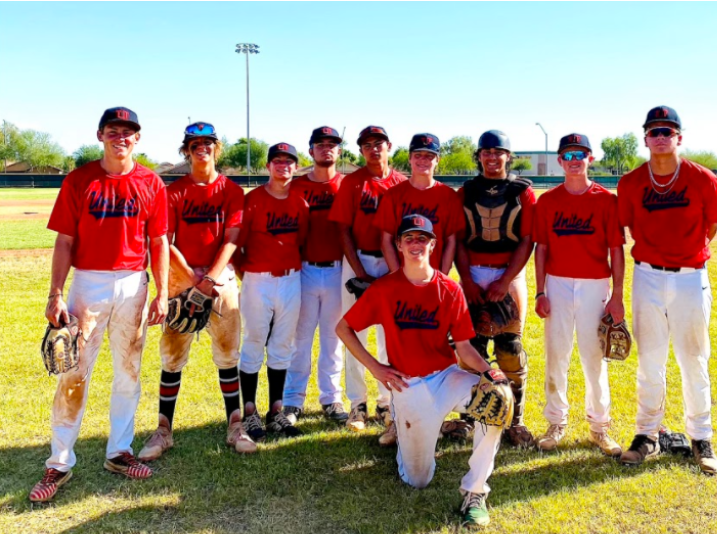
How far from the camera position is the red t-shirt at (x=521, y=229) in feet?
14.7

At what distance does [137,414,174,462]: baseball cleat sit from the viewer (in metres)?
4.27

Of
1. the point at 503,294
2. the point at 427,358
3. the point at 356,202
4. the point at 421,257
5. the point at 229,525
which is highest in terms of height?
the point at 356,202

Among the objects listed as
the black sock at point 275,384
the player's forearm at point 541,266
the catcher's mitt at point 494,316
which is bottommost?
the black sock at point 275,384

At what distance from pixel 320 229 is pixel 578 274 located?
2117 mm

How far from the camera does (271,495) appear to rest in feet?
12.6

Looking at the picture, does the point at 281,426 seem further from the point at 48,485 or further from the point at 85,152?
the point at 85,152

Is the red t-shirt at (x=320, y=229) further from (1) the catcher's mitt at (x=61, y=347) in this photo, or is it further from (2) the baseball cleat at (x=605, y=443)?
(2) the baseball cleat at (x=605, y=443)

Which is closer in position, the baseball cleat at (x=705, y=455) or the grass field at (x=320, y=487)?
the grass field at (x=320, y=487)

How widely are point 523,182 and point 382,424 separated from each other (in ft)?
7.58

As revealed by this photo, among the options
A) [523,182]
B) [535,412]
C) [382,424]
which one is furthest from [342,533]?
[523,182]

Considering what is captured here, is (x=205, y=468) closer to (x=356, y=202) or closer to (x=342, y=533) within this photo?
(x=342, y=533)

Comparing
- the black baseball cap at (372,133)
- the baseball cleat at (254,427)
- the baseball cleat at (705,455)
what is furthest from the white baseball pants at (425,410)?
the black baseball cap at (372,133)

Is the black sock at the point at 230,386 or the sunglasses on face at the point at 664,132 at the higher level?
the sunglasses on face at the point at 664,132

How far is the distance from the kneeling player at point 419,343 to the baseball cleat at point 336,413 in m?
1.22
